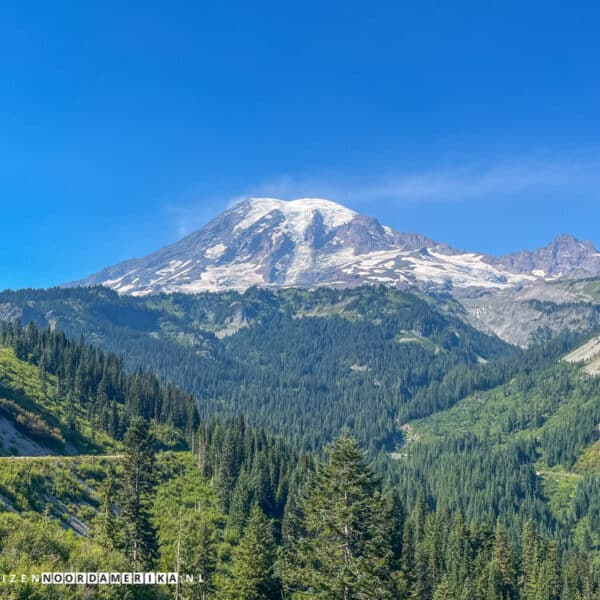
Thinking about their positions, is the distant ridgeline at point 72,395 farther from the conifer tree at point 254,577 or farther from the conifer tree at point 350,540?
the conifer tree at point 350,540

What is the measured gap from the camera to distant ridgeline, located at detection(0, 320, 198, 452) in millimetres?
114250

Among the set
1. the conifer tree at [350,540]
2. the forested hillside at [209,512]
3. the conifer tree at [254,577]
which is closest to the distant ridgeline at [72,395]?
the forested hillside at [209,512]

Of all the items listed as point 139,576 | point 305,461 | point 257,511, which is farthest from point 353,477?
point 305,461

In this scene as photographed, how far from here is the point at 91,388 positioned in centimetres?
15038

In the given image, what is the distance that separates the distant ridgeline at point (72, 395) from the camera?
114250 mm

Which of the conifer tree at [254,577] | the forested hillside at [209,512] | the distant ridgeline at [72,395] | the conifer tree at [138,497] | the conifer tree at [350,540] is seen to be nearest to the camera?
the conifer tree at [350,540]

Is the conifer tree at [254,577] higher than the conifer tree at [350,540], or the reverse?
the conifer tree at [350,540]

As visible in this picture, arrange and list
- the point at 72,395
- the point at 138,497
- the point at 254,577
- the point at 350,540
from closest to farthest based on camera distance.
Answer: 1. the point at 350,540
2. the point at 254,577
3. the point at 138,497
4. the point at 72,395

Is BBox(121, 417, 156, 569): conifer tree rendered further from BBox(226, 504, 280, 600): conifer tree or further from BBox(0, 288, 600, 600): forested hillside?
BBox(226, 504, 280, 600): conifer tree

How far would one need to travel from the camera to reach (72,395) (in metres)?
142

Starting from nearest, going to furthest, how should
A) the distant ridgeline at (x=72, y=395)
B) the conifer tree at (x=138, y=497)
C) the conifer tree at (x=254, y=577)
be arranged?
the conifer tree at (x=254, y=577), the conifer tree at (x=138, y=497), the distant ridgeline at (x=72, y=395)

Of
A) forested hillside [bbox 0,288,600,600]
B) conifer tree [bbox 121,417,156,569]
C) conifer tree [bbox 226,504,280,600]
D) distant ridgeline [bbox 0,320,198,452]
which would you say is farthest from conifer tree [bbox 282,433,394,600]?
distant ridgeline [bbox 0,320,198,452]

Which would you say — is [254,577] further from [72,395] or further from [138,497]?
[72,395]

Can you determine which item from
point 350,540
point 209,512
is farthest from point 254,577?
point 209,512
